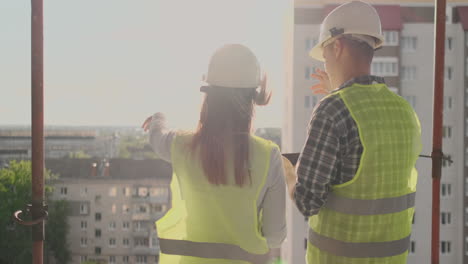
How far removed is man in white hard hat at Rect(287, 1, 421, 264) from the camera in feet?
2.58

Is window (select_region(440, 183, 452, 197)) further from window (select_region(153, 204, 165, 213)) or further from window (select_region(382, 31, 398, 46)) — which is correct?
window (select_region(153, 204, 165, 213))

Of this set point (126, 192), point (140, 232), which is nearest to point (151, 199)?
point (126, 192)

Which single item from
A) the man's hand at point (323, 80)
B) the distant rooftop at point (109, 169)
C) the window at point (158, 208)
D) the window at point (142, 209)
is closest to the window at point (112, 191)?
the distant rooftop at point (109, 169)

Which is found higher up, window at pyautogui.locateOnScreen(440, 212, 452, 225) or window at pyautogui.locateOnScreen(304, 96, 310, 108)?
window at pyautogui.locateOnScreen(304, 96, 310, 108)

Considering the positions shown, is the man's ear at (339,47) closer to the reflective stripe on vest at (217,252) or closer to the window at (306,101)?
the reflective stripe on vest at (217,252)

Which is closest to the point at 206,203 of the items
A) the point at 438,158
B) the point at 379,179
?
the point at 379,179

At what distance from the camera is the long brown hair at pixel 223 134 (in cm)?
75

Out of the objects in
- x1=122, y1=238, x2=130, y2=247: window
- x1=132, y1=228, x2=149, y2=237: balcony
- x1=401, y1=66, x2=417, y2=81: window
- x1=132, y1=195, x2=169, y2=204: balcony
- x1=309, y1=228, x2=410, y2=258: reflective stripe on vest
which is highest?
x1=401, y1=66, x2=417, y2=81: window

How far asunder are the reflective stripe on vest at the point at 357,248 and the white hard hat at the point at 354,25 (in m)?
0.35

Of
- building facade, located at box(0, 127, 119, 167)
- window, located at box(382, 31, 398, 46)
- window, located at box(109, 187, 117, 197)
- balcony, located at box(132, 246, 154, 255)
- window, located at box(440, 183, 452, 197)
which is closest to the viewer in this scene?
window, located at box(382, 31, 398, 46)

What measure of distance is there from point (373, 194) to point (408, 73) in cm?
1738

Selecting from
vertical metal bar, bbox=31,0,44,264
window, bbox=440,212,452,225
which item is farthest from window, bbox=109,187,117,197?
vertical metal bar, bbox=31,0,44,264

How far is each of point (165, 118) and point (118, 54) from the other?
94.1ft

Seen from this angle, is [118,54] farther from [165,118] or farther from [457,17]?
[165,118]
